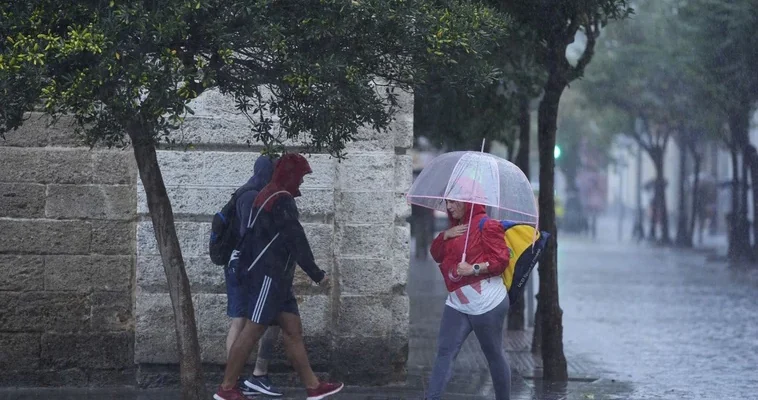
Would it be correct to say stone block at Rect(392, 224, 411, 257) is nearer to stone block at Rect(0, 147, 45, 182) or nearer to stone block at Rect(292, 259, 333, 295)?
stone block at Rect(292, 259, 333, 295)

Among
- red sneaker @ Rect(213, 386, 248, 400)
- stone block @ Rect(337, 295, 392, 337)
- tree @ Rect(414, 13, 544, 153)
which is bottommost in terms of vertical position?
red sneaker @ Rect(213, 386, 248, 400)

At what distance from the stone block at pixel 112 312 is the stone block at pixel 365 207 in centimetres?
179

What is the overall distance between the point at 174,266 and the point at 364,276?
2393mm

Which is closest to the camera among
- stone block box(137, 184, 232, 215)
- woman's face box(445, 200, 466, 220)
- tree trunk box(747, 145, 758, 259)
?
woman's face box(445, 200, 466, 220)

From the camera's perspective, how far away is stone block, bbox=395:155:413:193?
403 inches

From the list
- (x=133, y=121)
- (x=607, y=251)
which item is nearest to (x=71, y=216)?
(x=133, y=121)

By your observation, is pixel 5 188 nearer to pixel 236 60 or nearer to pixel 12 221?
pixel 12 221

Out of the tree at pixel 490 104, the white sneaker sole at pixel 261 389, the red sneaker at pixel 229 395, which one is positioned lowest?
the white sneaker sole at pixel 261 389

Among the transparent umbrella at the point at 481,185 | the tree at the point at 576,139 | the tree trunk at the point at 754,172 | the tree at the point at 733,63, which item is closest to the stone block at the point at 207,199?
the transparent umbrella at the point at 481,185

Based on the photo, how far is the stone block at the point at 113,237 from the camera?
32.4 ft

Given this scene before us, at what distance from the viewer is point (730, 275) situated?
27469mm

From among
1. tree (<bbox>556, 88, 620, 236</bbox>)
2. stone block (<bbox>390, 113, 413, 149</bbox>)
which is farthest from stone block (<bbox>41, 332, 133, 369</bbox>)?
tree (<bbox>556, 88, 620, 236</bbox>)

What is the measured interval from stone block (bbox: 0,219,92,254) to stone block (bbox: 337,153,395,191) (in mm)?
2063

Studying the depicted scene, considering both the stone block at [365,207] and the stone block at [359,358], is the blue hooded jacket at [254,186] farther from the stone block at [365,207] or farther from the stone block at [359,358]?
the stone block at [359,358]
